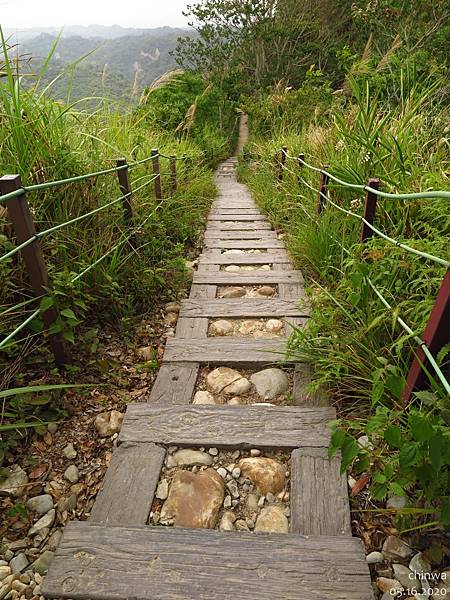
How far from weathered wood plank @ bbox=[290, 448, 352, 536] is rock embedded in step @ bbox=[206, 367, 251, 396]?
1.41 ft

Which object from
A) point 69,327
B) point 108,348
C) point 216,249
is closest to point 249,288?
point 216,249

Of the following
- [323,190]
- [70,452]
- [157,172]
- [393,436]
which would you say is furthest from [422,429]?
[157,172]

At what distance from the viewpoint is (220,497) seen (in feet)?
3.95

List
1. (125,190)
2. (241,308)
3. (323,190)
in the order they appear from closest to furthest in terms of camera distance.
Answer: (241,308) < (125,190) < (323,190)

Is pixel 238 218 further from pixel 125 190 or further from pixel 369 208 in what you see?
pixel 369 208

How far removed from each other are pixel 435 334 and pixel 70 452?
4.43 ft

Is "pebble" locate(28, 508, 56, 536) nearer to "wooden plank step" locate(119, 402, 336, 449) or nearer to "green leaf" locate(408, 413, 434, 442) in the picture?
"wooden plank step" locate(119, 402, 336, 449)

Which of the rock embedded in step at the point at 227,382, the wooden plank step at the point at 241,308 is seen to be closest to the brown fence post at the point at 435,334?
the rock embedded in step at the point at 227,382

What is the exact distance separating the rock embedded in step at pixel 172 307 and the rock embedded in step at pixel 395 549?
1.65 m

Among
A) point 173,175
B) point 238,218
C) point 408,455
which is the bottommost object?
point 238,218

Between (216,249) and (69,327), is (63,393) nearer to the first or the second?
(69,327)

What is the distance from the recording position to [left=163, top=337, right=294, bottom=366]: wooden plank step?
1.82m

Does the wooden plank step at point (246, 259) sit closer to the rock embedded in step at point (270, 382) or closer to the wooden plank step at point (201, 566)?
the rock embedded in step at point (270, 382)

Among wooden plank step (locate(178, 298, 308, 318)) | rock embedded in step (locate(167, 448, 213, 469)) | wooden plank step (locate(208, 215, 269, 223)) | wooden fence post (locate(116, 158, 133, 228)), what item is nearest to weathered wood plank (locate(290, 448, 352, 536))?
rock embedded in step (locate(167, 448, 213, 469))
